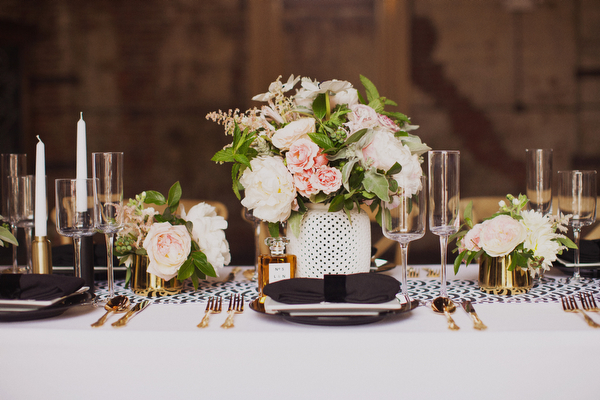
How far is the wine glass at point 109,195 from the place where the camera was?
113cm

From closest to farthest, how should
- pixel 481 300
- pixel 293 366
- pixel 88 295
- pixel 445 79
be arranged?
pixel 293 366 < pixel 88 295 < pixel 481 300 < pixel 445 79

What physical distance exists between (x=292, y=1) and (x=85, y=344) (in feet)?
10.9

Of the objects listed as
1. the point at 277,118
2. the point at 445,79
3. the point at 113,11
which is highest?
the point at 113,11

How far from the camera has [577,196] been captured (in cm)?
136

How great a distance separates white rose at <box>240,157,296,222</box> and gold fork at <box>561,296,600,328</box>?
0.62 meters

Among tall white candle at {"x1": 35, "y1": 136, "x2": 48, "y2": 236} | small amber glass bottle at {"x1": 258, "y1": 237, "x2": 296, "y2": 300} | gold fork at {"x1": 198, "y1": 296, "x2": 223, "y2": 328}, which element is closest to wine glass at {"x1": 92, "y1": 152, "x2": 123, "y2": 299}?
tall white candle at {"x1": 35, "y1": 136, "x2": 48, "y2": 236}

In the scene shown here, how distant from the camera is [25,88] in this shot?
3.93m

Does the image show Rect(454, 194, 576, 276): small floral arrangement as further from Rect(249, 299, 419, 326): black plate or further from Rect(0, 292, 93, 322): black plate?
Rect(0, 292, 93, 322): black plate

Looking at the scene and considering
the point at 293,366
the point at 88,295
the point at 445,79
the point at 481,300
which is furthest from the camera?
the point at 445,79

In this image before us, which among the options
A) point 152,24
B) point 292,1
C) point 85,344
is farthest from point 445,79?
point 85,344

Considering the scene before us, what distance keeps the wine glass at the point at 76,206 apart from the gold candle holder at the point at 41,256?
14 cm

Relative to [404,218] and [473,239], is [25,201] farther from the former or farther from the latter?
[473,239]

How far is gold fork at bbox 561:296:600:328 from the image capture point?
0.98 m

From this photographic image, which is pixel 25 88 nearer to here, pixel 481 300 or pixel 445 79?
pixel 445 79
